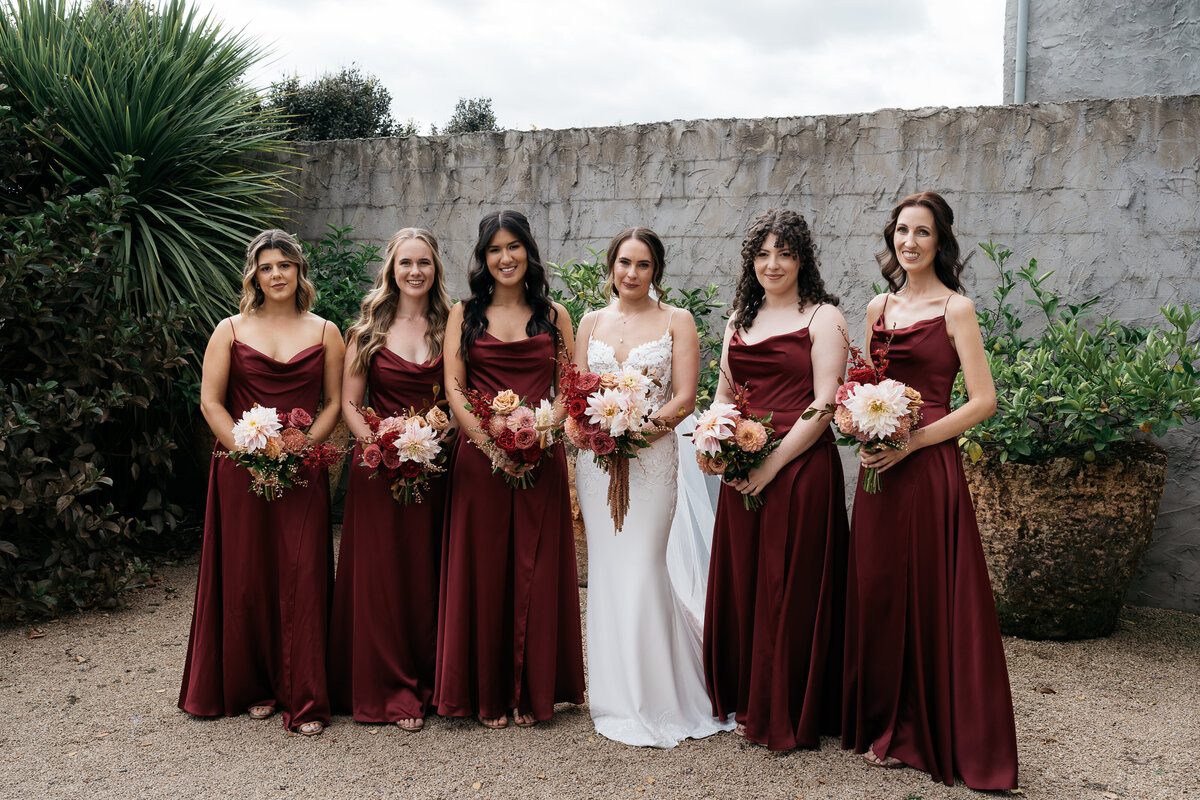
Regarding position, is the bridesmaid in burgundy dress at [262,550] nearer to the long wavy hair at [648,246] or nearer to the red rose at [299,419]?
the red rose at [299,419]

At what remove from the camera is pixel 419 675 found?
430 cm

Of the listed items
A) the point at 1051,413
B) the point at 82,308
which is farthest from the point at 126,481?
the point at 1051,413

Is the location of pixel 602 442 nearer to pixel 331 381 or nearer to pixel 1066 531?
pixel 331 381

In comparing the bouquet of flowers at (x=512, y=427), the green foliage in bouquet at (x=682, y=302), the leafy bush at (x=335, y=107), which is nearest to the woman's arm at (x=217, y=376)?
the bouquet of flowers at (x=512, y=427)

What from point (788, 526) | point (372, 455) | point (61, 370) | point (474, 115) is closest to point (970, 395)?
point (788, 526)

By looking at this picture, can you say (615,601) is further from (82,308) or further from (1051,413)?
(82,308)

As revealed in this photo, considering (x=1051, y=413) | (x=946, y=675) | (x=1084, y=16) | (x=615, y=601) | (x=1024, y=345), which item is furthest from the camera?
(x=1084, y=16)

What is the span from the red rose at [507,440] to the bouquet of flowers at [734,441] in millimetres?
728

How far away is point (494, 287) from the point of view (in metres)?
4.30

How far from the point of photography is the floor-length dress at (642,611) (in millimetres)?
4047

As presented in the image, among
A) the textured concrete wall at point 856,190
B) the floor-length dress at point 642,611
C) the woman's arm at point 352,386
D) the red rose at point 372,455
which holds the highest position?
the textured concrete wall at point 856,190

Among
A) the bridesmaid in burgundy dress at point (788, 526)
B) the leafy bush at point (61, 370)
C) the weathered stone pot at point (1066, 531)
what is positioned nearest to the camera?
the bridesmaid in burgundy dress at point (788, 526)

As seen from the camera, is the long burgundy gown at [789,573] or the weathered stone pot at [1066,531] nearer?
the long burgundy gown at [789,573]

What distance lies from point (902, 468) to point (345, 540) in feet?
7.92
